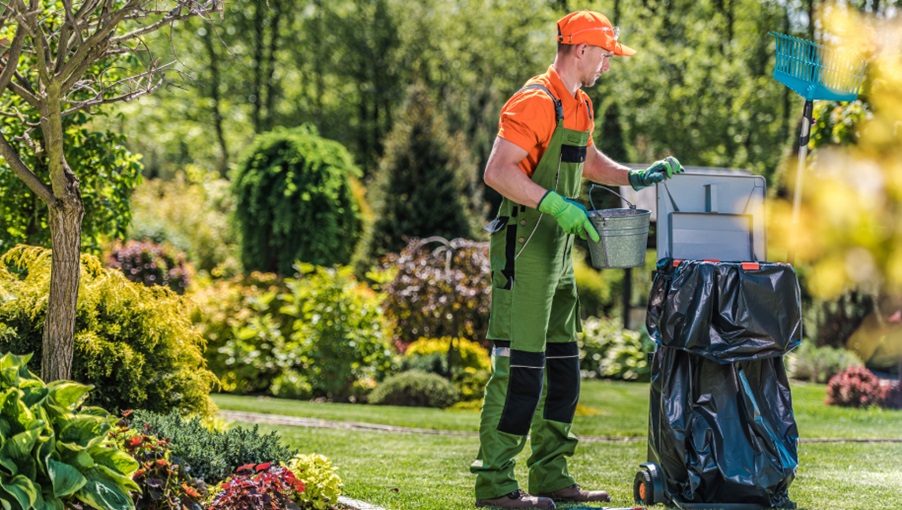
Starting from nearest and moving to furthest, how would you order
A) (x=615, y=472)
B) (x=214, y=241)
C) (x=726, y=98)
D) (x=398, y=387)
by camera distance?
1. (x=615, y=472)
2. (x=398, y=387)
3. (x=214, y=241)
4. (x=726, y=98)

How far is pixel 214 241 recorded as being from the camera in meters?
19.5

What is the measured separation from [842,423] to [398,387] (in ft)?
14.1

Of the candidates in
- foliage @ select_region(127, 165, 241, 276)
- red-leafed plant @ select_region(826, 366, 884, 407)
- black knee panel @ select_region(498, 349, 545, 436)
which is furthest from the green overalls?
foliage @ select_region(127, 165, 241, 276)

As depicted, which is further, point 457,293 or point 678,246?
point 457,293

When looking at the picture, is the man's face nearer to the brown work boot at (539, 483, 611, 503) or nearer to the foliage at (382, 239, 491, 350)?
the brown work boot at (539, 483, 611, 503)

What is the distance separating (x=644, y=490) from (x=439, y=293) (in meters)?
7.49

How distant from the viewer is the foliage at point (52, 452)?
3273mm

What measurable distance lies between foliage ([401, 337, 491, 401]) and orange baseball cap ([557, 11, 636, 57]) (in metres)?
6.77

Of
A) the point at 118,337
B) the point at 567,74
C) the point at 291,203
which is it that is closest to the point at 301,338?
the point at 291,203

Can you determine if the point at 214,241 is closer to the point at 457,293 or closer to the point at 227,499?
the point at 457,293

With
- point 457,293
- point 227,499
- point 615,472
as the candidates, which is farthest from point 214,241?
point 227,499

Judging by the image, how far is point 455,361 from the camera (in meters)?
11.6

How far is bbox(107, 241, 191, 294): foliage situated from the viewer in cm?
1216

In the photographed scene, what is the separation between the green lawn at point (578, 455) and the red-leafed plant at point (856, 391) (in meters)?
0.26
